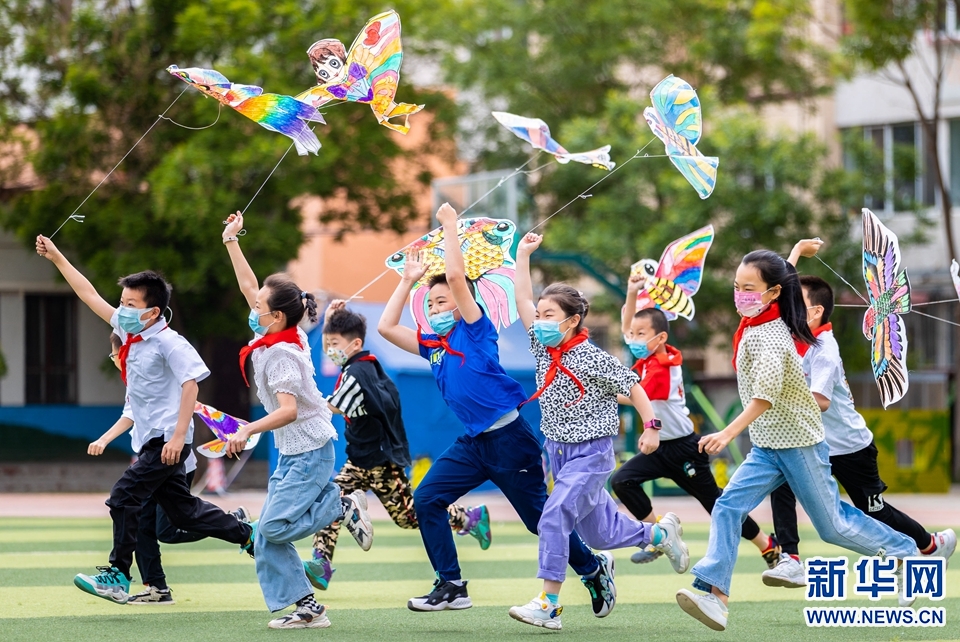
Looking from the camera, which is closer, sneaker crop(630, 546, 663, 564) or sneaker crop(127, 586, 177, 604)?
sneaker crop(127, 586, 177, 604)

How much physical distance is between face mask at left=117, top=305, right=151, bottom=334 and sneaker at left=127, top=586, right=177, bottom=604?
1.40 m

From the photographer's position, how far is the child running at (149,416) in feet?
23.6

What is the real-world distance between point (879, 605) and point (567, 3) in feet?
63.9

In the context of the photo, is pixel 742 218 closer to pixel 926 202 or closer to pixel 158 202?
pixel 926 202

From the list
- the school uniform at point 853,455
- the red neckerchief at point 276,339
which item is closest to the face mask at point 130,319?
the red neckerchief at point 276,339

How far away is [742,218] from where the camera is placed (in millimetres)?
22266

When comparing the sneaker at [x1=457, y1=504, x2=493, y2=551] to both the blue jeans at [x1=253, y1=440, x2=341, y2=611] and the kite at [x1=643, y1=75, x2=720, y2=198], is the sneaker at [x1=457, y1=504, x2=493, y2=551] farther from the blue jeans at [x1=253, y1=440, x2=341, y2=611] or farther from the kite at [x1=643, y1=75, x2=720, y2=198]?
the kite at [x1=643, y1=75, x2=720, y2=198]

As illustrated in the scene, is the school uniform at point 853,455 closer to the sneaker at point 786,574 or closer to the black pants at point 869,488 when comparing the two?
the black pants at point 869,488

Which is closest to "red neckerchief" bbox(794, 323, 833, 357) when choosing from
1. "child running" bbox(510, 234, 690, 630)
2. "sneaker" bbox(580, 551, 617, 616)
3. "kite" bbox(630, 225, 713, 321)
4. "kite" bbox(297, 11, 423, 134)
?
→ "child running" bbox(510, 234, 690, 630)

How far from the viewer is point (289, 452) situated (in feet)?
22.3

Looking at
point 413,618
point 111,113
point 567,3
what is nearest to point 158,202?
point 111,113

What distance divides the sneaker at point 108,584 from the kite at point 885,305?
3.99 metres

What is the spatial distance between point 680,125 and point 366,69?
1.72m

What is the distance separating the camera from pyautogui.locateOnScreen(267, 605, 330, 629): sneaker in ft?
21.7
